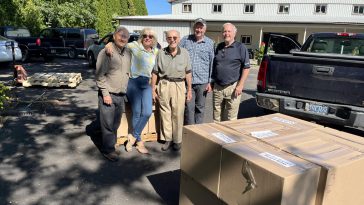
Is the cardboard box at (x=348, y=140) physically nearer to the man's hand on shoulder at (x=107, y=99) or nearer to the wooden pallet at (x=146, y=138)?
the man's hand on shoulder at (x=107, y=99)

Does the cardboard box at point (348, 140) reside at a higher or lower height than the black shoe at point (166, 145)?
higher

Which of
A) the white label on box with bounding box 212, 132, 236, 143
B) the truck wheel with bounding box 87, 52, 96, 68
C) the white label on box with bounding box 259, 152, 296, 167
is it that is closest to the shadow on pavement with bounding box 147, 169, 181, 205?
the white label on box with bounding box 212, 132, 236, 143

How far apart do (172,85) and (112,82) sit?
858 mm

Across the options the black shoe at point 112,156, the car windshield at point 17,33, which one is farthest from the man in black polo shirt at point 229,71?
the car windshield at point 17,33

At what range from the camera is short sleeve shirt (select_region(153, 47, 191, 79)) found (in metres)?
4.45

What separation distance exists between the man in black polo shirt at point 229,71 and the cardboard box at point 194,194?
2.08 m

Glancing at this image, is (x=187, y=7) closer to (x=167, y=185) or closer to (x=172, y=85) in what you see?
(x=172, y=85)

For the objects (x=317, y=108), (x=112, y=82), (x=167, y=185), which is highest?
(x=112, y=82)

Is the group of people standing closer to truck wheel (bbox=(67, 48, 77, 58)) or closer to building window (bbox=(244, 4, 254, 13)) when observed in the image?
truck wheel (bbox=(67, 48, 77, 58))

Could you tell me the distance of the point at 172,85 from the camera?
179 inches

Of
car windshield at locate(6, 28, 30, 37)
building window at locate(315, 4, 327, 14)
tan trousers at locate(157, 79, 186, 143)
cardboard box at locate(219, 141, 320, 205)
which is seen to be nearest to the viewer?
cardboard box at locate(219, 141, 320, 205)

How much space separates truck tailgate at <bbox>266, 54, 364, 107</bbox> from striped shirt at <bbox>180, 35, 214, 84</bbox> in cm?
119

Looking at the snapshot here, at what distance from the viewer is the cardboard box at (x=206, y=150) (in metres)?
2.42

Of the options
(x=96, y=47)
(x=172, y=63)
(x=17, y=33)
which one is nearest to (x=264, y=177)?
(x=172, y=63)
